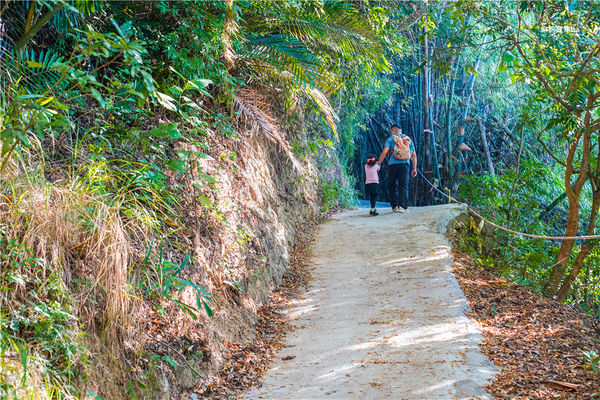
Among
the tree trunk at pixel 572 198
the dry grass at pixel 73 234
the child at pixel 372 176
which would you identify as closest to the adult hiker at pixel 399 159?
the child at pixel 372 176

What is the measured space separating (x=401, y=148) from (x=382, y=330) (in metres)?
4.75

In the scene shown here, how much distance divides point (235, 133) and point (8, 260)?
3.57m

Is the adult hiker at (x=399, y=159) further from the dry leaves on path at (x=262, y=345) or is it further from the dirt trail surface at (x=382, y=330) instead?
the dry leaves on path at (x=262, y=345)

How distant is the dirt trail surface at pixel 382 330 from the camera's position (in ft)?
11.9

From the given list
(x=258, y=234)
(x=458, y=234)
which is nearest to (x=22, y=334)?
(x=258, y=234)

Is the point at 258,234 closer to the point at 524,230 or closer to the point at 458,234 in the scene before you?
the point at 458,234

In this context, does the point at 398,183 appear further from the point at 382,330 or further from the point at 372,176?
the point at 382,330

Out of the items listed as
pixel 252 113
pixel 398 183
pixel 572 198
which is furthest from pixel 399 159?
pixel 252 113

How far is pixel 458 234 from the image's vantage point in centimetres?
779

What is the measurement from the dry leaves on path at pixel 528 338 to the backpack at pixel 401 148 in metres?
2.63

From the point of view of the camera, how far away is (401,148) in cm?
875

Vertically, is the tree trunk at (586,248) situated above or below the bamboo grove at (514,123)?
below

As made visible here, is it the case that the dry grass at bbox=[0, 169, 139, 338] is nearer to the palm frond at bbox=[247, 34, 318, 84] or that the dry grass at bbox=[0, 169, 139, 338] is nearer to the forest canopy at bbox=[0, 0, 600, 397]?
the forest canopy at bbox=[0, 0, 600, 397]

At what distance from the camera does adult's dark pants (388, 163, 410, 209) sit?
350 inches
